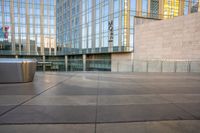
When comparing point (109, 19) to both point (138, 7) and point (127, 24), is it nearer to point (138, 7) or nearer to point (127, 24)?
point (127, 24)

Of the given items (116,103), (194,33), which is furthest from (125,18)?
(116,103)

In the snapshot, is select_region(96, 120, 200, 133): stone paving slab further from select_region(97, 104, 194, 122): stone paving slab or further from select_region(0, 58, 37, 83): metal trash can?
select_region(0, 58, 37, 83): metal trash can

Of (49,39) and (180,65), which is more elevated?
(49,39)

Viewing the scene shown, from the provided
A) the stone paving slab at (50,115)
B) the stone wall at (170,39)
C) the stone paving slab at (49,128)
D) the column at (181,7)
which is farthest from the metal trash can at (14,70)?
the column at (181,7)

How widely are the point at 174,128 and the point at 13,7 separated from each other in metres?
58.2

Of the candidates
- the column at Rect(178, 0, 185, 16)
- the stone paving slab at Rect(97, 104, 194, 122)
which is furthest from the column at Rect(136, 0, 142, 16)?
the stone paving slab at Rect(97, 104, 194, 122)

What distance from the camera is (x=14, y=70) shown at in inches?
343

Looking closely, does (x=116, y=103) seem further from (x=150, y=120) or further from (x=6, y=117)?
(x=6, y=117)

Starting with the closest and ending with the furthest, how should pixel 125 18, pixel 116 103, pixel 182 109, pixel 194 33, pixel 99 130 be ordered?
1. pixel 99 130
2. pixel 182 109
3. pixel 116 103
4. pixel 194 33
5. pixel 125 18

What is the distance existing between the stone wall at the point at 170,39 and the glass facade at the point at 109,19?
2258 mm

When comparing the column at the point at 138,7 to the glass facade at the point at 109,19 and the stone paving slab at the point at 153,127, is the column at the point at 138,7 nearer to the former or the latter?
the glass facade at the point at 109,19

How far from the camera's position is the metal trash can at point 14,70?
850cm

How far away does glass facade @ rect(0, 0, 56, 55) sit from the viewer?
4859cm

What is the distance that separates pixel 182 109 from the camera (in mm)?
4266
